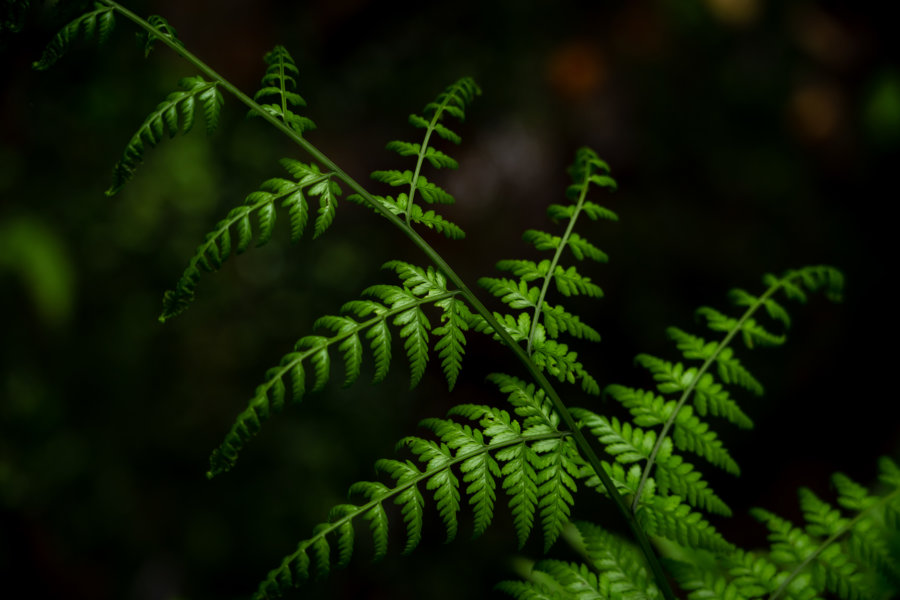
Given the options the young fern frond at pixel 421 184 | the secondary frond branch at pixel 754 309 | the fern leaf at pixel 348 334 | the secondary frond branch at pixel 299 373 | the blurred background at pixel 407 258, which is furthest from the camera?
the blurred background at pixel 407 258

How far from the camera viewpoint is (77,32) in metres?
1.35

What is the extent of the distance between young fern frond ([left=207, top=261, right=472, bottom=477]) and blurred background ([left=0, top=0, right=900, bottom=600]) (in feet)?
10.4

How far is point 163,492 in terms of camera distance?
14.8ft

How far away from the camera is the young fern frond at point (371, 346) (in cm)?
129

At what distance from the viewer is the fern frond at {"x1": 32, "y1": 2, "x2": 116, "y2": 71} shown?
133cm

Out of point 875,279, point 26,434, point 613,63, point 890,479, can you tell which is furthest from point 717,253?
point 26,434

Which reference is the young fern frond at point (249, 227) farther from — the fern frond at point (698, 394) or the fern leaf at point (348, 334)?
the fern frond at point (698, 394)

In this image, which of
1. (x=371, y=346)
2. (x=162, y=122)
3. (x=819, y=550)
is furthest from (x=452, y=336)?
(x=819, y=550)

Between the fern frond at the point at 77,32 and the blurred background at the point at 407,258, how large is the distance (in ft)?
10.5

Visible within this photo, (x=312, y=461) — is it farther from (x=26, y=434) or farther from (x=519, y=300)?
(x=519, y=300)

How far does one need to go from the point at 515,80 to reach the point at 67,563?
16.3 ft

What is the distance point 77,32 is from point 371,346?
36.4 inches

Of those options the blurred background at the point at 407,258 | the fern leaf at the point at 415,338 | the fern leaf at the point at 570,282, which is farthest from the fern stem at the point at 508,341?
the blurred background at the point at 407,258

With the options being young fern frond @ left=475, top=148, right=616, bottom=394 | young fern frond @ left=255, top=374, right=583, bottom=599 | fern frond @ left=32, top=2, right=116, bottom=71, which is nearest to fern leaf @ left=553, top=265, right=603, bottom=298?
young fern frond @ left=475, top=148, right=616, bottom=394
